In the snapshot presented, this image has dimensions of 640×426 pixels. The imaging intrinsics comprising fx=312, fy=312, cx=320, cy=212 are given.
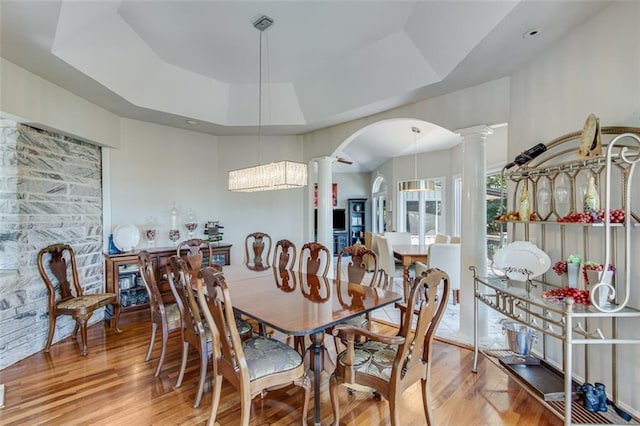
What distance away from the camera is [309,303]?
231 cm

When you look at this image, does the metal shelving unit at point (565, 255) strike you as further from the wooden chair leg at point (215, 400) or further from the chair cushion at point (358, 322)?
the wooden chair leg at point (215, 400)

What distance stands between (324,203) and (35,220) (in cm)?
344

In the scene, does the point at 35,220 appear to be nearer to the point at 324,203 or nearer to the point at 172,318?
the point at 172,318

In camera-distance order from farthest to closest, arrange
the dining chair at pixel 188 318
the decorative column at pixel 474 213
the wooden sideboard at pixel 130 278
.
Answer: the wooden sideboard at pixel 130 278, the decorative column at pixel 474 213, the dining chair at pixel 188 318

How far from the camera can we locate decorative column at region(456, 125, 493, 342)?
3277 millimetres

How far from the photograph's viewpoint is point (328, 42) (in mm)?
3189

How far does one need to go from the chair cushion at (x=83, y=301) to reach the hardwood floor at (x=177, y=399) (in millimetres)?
468

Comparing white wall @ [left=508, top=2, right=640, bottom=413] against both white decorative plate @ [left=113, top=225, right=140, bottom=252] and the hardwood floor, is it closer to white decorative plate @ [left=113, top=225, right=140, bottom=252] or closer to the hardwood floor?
the hardwood floor

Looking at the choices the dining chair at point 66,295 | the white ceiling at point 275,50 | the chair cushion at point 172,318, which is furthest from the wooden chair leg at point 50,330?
the white ceiling at point 275,50

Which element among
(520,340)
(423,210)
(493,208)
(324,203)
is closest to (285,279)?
(324,203)

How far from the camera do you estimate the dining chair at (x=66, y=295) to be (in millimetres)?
3102

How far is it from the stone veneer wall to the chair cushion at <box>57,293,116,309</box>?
25 cm

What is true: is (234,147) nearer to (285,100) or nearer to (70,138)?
(285,100)

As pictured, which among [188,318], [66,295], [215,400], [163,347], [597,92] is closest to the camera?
[215,400]
